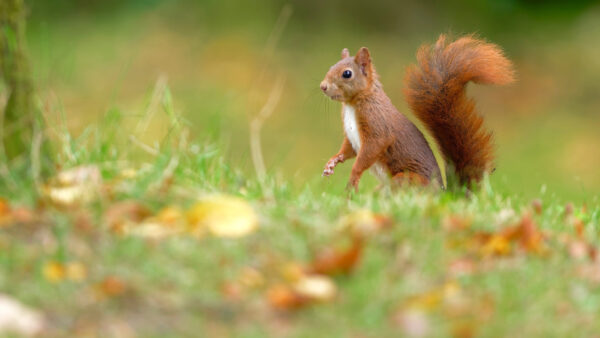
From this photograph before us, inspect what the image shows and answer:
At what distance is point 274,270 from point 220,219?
0.88 ft

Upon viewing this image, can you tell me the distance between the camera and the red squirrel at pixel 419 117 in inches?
144

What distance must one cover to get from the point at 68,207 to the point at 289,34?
727 centimetres

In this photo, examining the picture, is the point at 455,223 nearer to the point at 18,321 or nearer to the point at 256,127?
the point at 256,127

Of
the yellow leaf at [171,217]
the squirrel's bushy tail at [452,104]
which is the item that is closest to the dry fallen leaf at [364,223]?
the yellow leaf at [171,217]

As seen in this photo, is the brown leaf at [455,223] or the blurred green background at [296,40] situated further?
the blurred green background at [296,40]

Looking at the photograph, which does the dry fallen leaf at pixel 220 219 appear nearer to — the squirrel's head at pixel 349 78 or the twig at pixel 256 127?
the twig at pixel 256 127

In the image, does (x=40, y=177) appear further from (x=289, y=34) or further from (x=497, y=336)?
(x=289, y=34)

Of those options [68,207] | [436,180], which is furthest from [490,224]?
[68,207]

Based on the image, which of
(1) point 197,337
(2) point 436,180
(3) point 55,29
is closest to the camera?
(1) point 197,337

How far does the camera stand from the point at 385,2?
32.3ft

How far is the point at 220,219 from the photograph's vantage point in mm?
2324

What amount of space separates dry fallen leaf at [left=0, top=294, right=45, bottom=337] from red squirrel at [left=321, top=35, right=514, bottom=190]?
1.97 metres

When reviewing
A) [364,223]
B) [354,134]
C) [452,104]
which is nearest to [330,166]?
[354,134]

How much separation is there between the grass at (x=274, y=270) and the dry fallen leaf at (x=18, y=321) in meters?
0.03
